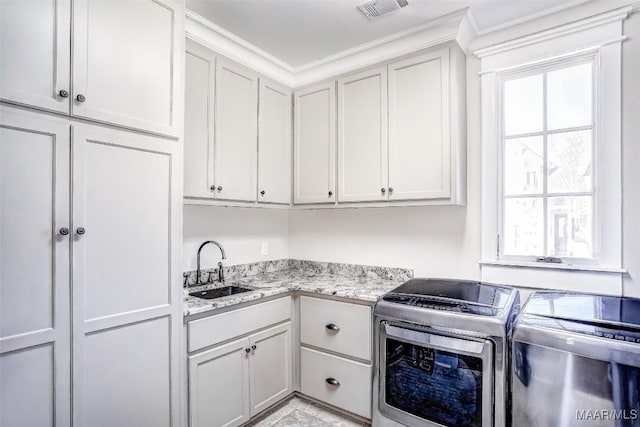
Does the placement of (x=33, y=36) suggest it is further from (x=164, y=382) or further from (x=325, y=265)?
(x=325, y=265)

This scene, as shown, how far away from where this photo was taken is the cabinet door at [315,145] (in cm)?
262

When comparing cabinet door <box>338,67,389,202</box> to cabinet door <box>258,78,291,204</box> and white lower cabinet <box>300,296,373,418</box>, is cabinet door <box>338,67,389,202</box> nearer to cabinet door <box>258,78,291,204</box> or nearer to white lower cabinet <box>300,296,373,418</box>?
cabinet door <box>258,78,291,204</box>

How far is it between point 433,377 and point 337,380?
72 cm

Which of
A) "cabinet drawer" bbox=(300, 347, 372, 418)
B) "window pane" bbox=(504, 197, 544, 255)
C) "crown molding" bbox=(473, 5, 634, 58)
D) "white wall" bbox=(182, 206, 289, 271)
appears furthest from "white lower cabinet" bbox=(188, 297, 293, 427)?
"crown molding" bbox=(473, 5, 634, 58)

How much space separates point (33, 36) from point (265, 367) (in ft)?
6.67

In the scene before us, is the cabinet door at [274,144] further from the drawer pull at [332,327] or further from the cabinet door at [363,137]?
the drawer pull at [332,327]

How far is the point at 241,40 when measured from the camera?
2.34 meters

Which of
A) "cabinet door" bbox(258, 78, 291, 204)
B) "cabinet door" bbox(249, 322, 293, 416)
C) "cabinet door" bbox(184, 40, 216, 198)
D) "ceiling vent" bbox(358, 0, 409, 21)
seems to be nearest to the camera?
"ceiling vent" bbox(358, 0, 409, 21)

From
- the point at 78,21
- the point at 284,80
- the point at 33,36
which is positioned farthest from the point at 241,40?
the point at 33,36

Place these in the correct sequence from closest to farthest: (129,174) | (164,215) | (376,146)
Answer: (129,174)
(164,215)
(376,146)

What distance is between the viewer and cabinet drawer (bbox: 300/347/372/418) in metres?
2.17

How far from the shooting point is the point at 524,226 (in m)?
2.18

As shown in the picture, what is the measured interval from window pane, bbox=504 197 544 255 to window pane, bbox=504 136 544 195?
0.25ft

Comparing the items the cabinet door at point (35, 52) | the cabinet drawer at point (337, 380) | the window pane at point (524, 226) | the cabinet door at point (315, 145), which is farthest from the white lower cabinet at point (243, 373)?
the window pane at point (524, 226)
